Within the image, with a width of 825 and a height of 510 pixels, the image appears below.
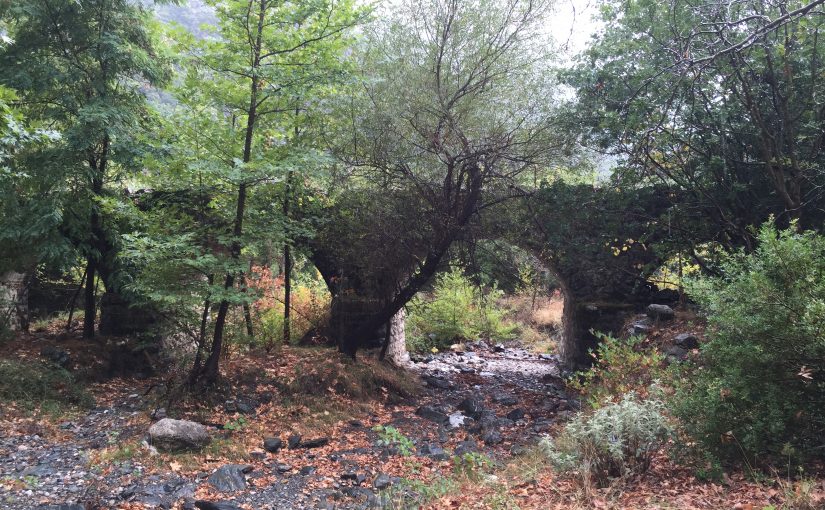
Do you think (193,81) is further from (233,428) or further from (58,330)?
(58,330)

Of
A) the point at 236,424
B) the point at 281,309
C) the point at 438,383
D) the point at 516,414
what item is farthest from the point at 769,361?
the point at 281,309

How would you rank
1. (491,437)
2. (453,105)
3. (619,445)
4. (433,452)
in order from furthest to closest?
(453,105)
(491,437)
(433,452)
(619,445)

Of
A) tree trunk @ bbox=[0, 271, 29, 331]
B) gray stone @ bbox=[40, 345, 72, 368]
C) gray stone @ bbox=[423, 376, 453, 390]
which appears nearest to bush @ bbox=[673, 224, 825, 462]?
gray stone @ bbox=[423, 376, 453, 390]

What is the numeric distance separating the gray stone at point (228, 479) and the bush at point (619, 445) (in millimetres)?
3166

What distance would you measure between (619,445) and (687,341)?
449 centimetres

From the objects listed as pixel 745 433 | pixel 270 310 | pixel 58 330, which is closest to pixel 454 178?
pixel 270 310

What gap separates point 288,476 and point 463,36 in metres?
6.00

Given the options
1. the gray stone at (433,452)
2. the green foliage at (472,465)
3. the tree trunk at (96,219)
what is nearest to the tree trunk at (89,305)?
the tree trunk at (96,219)

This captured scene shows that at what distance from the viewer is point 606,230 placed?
9.75 meters

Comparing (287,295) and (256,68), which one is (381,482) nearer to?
(256,68)

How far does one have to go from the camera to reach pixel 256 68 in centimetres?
631

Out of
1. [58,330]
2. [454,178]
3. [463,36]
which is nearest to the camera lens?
[463,36]

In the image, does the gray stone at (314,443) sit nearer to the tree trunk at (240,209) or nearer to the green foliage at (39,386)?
the tree trunk at (240,209)

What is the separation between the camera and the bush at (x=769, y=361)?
12.3ft
